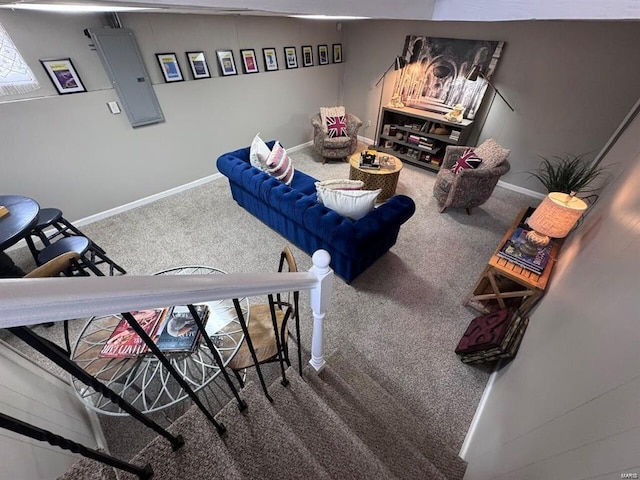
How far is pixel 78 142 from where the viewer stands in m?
2.68

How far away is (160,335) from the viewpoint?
1222 millimetres

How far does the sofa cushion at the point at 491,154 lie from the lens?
2.99 meters

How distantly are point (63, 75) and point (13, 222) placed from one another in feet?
4.92

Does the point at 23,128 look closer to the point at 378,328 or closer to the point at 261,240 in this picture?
the point at 261,240

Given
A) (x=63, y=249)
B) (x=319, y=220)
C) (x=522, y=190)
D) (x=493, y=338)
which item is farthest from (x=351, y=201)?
(x=522, y=190)

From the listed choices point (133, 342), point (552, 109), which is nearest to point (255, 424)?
point (133, 342)

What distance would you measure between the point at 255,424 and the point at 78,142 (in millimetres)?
3296

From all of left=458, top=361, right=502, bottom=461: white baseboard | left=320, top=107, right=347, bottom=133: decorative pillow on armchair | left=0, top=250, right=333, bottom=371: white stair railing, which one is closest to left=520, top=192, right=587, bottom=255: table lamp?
left=458, top=361, right=502, bottom=461: white baseboard

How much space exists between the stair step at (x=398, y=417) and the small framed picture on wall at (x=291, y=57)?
4154mm

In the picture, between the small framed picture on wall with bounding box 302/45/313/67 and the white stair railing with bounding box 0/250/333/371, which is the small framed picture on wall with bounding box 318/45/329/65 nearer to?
the small framed picture on wall with bounding box 302/45/313/67

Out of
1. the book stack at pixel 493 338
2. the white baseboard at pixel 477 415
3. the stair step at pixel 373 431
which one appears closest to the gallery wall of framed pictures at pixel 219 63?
the stair step at pixel 373 431

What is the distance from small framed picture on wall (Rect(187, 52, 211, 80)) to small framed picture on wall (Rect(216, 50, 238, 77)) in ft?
0.62

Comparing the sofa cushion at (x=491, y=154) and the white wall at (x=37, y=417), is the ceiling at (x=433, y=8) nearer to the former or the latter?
the white wall at (x=37, y=417)

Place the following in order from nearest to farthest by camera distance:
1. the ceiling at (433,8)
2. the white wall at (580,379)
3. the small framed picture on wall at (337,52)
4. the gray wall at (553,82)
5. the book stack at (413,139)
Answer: the white wall at (580,379) < the ceiling at (433,8) < the gray wall at (553,82) < the book stack at (413,139) < the small framed picture on wall at (337,52)
